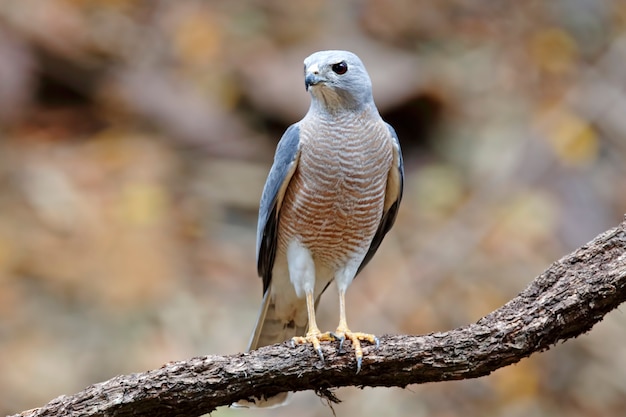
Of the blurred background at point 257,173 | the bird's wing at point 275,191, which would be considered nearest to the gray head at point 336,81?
the bird's wing at point 275,191

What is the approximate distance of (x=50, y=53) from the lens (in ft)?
30.5

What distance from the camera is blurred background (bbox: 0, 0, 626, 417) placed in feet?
25.0

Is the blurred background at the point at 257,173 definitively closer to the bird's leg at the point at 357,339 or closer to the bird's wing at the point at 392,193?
the bird's wing at the point at 392,193

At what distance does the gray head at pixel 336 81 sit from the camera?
444cm

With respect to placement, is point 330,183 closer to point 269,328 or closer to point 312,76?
point 312,76

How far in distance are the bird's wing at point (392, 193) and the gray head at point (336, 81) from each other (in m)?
0.34

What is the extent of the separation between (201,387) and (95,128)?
6340 mm

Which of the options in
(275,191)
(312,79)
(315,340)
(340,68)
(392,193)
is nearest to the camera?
(315,340)

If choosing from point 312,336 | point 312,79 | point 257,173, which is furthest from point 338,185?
point 257,173

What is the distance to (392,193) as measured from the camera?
4.92 metres

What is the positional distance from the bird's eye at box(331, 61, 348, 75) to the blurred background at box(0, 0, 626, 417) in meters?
3.76

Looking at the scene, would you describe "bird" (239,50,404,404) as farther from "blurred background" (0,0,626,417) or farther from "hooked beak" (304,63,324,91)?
"blurred background" (0,0,626,417)

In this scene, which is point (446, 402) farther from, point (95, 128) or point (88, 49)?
point (88, 49)

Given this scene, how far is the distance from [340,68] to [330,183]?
0.64 meters
